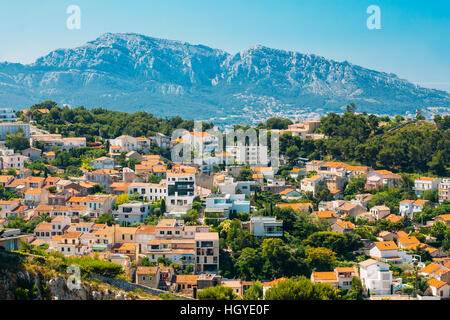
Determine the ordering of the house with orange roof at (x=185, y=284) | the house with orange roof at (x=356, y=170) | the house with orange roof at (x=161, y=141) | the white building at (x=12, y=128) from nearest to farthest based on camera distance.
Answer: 1. the house with orange roof at (x=185, y=284)
2. the house with orange roof at (x=356, y=170)
3. the white building at (x=12, y=128)
4. the house with orange roof at (x=161, y=141)

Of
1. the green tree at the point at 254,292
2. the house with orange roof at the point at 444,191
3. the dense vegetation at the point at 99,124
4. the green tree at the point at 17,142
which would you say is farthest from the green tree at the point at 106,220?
the house with orange roof at the point at 444,191

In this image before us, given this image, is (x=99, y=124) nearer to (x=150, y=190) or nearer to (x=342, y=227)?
(x=150, y=190)

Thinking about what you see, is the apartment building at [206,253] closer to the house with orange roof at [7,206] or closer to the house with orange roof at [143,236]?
the house with orange roof at [143,236]

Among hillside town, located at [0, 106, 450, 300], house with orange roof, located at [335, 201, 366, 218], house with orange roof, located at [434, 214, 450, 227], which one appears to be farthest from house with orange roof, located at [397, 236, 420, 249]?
house with orange roof, located at [335, 201, 366, 218]

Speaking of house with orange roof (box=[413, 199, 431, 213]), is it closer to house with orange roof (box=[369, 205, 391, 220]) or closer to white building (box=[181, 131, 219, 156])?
A: house with orange roof (box=[369, 205, 391, 220])
